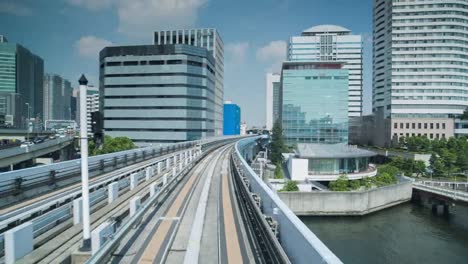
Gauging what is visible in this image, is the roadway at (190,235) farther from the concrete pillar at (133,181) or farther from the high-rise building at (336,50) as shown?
the high-rise building at (336,50)

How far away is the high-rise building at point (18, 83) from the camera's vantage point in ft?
432

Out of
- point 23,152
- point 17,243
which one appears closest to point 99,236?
point 17,243

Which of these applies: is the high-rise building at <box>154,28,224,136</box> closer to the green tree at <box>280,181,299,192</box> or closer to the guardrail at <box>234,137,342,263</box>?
the green tree at <box>280,181,299,192</box>

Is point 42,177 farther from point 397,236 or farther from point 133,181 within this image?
point 397,236

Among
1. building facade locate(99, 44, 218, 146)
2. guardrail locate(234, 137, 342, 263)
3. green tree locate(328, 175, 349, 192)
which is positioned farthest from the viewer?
building facade locate(99, 44, 218, 146)

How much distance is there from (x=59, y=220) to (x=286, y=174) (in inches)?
1905

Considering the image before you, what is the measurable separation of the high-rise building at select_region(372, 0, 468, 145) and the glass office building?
2126cm

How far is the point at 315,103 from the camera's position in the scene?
262 feet

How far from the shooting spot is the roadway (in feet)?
22.5

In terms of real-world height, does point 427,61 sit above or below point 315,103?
above

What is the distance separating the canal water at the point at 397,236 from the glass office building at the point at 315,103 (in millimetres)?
41076

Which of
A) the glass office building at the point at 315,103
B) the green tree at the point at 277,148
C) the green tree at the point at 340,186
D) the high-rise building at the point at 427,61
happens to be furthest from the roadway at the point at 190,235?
the high-rise building at the point at 427,61

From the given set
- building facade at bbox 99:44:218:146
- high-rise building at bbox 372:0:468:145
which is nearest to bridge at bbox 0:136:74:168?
building facade at bbox 99:44:218:146

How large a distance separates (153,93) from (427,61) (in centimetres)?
9070
